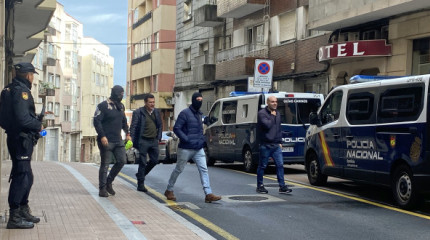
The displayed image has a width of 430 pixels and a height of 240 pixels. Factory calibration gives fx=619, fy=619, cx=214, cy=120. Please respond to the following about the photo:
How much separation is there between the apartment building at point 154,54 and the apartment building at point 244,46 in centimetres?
404

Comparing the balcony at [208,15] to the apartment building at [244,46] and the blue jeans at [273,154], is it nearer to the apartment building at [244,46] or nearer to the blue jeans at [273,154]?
the apartment building at [244,46]

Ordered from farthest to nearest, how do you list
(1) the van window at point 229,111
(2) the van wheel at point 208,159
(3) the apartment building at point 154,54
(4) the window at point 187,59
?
(3) the apartment building at point 154,54
(4) the window at point 187,59
(2) the van wheel at point 208,159
(1) the van window at point 229,111

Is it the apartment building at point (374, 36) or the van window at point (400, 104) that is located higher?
the apartment building at point (374, 36)

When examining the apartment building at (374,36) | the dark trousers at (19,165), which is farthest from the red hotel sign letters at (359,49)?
the dark trousers at (19,165)

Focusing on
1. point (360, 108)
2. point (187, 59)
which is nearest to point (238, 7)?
point (187, 59)

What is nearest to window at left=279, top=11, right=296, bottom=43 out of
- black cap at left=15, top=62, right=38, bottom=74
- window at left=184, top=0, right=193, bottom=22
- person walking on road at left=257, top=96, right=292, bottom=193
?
window at left=184, top=0, right=193, bottom=22

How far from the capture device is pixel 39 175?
15.0m

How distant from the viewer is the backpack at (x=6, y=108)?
7.22 m

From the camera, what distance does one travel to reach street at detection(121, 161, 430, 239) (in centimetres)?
779

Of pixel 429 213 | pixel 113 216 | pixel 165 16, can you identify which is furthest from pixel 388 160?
pixel 165 16

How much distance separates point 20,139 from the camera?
7.22 metres

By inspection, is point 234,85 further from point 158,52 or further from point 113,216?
point 113,216

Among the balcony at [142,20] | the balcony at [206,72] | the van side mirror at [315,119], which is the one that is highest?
the balcony at [142,20]

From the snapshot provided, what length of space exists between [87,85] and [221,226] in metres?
81.1
